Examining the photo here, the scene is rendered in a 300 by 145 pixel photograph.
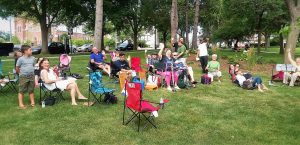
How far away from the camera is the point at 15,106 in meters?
8.52

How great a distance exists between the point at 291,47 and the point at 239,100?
9.87m

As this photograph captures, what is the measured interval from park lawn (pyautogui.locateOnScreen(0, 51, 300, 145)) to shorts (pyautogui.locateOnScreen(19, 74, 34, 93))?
484 millimetres

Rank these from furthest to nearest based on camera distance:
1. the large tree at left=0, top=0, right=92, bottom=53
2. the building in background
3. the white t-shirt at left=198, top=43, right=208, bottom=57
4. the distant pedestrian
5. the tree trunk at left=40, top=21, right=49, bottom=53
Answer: the building in background
the tree trunk at left=40, top=21, right=49, bottom=53
the large tree at left=0, top=0, right=92, bottom=53
the white t-shirt at left=198, top=43, right=208, bottom=57
the distant pedestrian

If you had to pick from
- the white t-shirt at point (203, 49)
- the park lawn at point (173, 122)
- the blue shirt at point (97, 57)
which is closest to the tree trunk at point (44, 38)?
the blue shirt at point (97, 57)

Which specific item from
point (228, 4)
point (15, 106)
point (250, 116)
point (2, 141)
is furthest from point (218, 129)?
point (228, 4)

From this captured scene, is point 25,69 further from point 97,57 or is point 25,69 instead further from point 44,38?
point 44,38

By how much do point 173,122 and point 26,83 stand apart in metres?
3.48

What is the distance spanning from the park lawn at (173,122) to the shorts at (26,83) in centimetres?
48

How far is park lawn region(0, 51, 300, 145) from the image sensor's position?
21.0 ft

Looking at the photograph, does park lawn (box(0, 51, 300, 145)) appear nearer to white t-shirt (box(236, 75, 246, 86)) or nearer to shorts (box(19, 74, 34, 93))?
shorts (box(19, 74, 34, 93))

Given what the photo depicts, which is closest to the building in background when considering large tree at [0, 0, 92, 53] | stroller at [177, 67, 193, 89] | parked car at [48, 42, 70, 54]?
parked car at [48, 42, 70, 54]

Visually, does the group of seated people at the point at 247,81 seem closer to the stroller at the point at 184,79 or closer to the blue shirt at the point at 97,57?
the stroller at the point at 184,79

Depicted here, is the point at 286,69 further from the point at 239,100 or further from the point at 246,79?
the point at 239,100

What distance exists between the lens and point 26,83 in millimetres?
8312
